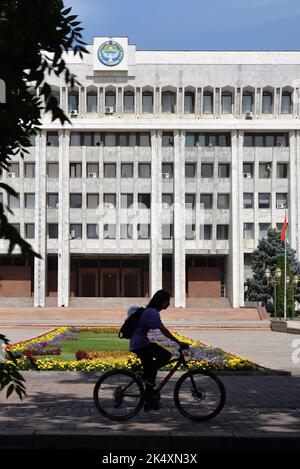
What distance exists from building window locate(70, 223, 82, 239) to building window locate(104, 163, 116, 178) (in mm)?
5138

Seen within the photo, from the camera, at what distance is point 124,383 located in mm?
9000

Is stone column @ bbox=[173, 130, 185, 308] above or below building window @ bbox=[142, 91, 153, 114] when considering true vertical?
below

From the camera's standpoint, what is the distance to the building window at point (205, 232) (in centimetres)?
6272

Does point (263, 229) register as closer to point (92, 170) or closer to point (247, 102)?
point (247, 102)

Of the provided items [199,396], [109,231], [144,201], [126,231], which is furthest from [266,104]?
[199,396]

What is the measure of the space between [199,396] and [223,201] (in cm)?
5491

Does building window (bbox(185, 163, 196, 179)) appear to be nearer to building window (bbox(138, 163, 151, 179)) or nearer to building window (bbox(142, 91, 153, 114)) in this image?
building window (bbox(138, 163, 151, 179))

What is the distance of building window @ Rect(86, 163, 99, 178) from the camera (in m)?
63.3

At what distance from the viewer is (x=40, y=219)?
62031 millimetres

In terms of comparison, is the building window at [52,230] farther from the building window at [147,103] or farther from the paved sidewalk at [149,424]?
the paved sidewalk at [149,424]

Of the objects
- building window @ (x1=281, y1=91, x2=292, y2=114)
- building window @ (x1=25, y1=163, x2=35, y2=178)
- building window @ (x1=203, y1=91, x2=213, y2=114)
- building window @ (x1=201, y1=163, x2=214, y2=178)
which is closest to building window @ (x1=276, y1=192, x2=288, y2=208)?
building window @ (x1=201, y1=163, x2=214, y2=178)

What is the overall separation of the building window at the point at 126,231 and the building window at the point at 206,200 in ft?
22.4

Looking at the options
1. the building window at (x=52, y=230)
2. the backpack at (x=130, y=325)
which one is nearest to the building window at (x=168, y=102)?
the building window at (x=52, y=230)
